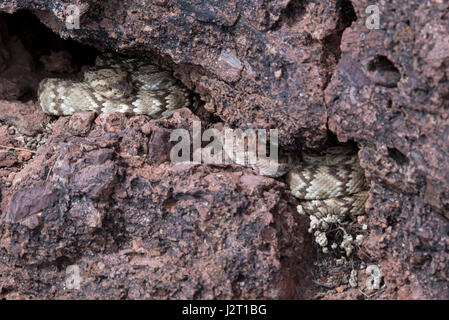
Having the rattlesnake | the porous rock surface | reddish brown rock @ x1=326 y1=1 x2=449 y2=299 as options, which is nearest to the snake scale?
the rattlesnake

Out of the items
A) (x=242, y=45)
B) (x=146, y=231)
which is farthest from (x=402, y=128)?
(x=146, y=231)

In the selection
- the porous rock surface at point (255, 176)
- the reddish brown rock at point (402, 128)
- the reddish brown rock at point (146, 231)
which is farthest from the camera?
the reddish brown rock at point (146, 231)

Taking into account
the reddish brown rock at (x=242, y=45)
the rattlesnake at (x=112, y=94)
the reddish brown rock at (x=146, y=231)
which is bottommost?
the reddish brown rock at (x=146, y=231)

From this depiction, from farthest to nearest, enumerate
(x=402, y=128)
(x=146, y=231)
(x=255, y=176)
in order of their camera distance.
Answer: (x=255, y=176)
(x=146, y=231)
(x=402, y=128)

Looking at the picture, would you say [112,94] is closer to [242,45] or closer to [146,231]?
[242,45]

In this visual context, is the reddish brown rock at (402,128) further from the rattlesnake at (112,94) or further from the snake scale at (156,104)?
the rattlesnake at (112,94)

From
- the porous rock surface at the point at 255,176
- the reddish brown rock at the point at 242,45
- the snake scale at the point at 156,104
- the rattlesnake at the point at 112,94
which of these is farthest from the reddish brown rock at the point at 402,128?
the rattlesnake at the point at 112,94

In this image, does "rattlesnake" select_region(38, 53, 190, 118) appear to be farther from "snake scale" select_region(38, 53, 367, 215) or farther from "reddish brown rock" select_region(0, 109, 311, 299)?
"reddish brown rock" select_region(0, 109, 311, 299)

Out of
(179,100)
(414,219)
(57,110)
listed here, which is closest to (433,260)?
(414,219)
